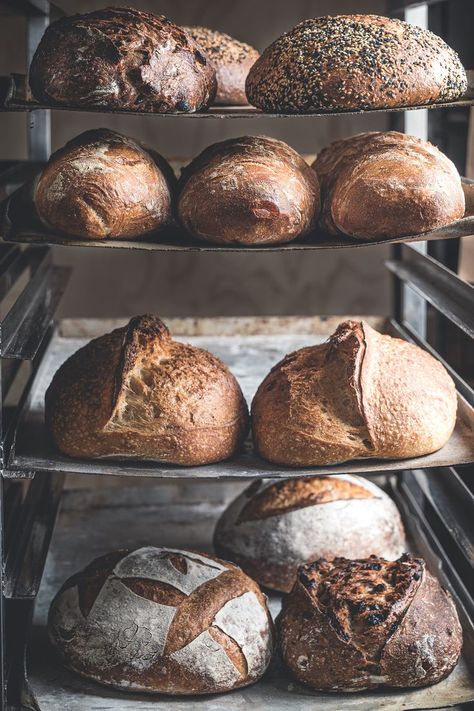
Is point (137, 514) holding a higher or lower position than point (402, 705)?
lower

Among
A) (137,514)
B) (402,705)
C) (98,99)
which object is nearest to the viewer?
(98,99)

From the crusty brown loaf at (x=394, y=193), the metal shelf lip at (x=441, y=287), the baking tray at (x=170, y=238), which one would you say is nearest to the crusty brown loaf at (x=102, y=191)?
the baking tray at (x=170, y=238)

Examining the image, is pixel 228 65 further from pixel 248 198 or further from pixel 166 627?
pixel 166 627

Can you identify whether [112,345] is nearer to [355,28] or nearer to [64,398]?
[64,398]

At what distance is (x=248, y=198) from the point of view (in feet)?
7.09

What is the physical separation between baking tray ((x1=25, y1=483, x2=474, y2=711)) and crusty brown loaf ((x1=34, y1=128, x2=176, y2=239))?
1.02 m

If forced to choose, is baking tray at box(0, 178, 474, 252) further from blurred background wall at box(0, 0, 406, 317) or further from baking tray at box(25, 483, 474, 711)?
blurred background wall at box(0, 0, 406, 317)

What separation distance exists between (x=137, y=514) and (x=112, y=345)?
3.57 ft

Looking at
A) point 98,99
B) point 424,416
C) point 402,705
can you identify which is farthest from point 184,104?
point 402,705

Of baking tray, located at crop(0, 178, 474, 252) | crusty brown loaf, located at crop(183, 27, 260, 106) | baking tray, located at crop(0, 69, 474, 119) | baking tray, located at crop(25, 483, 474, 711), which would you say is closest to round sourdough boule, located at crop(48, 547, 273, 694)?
baking tray, located at crop(25, 483, 474, 711)

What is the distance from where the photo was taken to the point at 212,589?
238 cm

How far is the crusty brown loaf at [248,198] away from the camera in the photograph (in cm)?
216

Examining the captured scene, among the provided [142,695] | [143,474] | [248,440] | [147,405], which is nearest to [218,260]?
[248,440]

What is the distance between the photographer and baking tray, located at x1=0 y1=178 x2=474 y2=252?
2.12 m
